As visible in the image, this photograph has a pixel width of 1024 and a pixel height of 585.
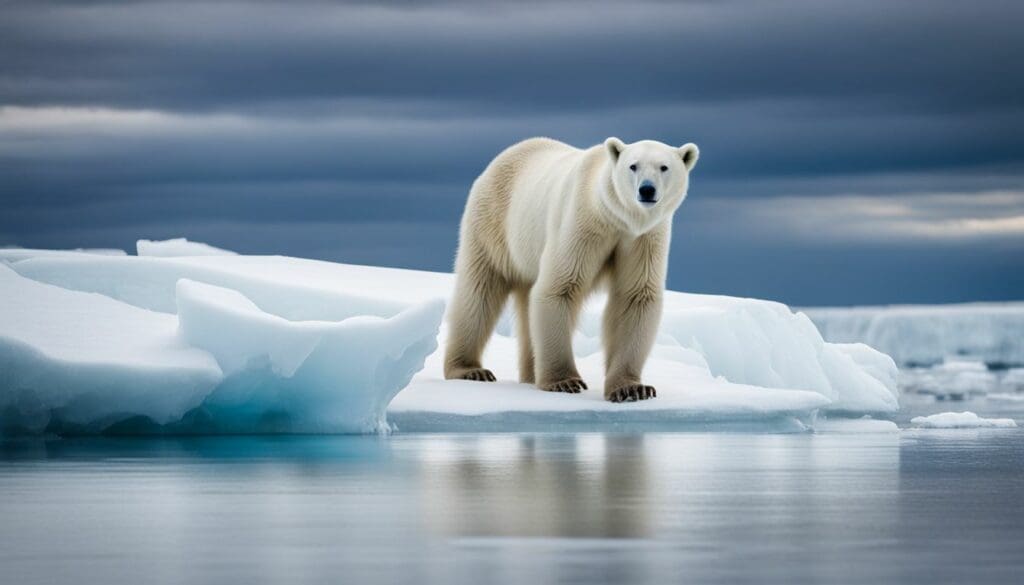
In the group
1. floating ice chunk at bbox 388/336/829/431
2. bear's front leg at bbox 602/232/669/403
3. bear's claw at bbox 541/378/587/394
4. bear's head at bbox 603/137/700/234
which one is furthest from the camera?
bear's claw at bbox 541/378/587/394

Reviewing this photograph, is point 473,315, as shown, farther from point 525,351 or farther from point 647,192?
point 647,192

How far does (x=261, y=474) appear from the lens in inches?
273

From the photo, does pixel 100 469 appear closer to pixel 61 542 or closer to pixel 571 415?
pixel 61 542

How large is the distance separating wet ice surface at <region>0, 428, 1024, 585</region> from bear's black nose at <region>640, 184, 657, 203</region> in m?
1.60

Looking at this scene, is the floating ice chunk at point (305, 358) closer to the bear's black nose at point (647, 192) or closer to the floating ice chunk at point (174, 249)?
the bear's black nose at point (647, 192)

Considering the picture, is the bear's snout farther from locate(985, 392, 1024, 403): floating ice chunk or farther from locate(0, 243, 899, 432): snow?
locate(985, 392, 1024, 403): floating ice chunk

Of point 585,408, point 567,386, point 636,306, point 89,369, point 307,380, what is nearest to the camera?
point 89,369

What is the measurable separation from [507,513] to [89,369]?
4050 millimetres

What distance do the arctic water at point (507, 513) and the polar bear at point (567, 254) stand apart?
1706 mm

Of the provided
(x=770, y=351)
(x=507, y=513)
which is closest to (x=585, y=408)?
(x=770, y=351)

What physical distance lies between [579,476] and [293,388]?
333 centimetres

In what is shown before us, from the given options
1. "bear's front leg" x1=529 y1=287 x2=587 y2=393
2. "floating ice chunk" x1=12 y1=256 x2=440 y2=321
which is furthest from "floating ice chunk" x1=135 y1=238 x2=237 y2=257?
"bear's front leg" x1=529 y1=287 x2=587 y2=393

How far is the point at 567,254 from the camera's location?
10.3 meters

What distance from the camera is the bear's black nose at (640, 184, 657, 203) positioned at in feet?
31.4
